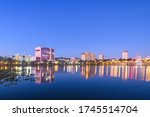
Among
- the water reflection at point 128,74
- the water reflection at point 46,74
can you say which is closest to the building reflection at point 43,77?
the water reflection at point 46,74

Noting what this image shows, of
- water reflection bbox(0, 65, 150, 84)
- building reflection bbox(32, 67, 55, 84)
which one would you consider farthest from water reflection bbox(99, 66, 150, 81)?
building reflection bbox(32, 67, 55, 84)

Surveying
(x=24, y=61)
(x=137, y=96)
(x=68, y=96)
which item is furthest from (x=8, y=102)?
(x=24, y=61)

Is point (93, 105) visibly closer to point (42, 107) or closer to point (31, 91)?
point (42, 107)

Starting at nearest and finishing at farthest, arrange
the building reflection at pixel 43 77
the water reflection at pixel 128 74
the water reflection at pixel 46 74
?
1. the building reflection at pixel 43 77
2. the water reflection at pixel 46 74
3. the water reflection at pixel 128 74

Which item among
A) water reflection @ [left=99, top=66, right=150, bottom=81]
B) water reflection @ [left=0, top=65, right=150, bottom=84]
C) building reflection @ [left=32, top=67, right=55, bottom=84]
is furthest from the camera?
water reflection @ [left=99, top=66, right=150, bottom=81]

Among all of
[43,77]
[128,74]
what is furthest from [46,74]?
[128,74]

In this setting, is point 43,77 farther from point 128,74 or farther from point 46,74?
point 128,74

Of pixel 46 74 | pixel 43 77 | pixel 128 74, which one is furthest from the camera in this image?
pixel 128 74

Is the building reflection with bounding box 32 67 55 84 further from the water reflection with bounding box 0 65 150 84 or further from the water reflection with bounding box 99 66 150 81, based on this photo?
the water reflection with bounding box 99 66 150 81

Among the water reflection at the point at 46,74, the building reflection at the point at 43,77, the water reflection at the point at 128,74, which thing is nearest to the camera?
the building reflection at the point at 43,77

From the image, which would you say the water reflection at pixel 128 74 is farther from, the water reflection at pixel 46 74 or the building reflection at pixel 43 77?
the building reflection at pixel 43 77

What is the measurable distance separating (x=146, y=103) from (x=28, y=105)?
3559 mm

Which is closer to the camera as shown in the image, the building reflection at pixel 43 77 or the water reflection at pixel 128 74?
the building reflection at pixel 43 77

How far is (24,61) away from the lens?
102m
